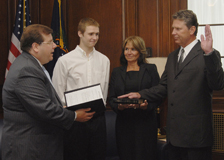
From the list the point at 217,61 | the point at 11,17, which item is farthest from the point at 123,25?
the point at 217,61

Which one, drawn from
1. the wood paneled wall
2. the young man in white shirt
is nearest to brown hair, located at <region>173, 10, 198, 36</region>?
the young man in white shirt

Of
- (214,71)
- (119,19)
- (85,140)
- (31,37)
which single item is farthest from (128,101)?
(119,19)

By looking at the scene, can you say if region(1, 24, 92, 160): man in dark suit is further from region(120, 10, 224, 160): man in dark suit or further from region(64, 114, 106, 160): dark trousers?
region(120, 10, 224, 160): man in dark suit

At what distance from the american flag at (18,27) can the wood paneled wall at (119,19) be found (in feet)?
1.24

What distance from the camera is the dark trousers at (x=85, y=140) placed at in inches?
104

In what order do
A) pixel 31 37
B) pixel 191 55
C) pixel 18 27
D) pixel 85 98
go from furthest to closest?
pixel 18 27 → pixel 191 55 → pixel 85 98 → pixel 31 37

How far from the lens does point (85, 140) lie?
104 inches

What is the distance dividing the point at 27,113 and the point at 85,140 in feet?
3.05

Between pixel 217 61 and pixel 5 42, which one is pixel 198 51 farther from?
pixel 5 42

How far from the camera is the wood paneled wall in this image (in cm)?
416

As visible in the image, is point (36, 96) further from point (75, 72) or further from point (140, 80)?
point (140, 80)

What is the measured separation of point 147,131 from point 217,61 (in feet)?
3.46

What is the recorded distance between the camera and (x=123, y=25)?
423 centimetres

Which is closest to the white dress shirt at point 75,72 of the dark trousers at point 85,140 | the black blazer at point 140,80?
the black blazer at point 140,80
